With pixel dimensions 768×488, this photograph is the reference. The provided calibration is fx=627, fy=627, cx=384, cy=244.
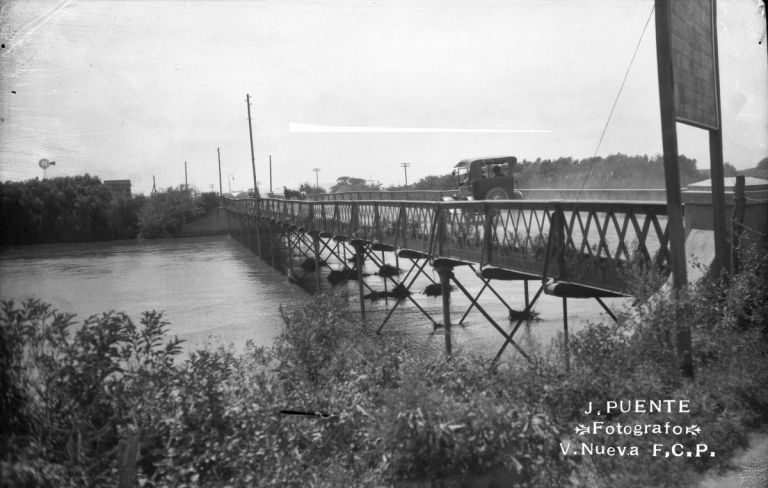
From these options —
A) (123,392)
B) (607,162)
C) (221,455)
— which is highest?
(607,162)

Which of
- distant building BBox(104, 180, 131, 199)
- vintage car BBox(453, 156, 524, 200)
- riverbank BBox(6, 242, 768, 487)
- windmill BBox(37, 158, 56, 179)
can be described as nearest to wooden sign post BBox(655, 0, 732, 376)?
riverbank BBox(6, 242, 768, 487)

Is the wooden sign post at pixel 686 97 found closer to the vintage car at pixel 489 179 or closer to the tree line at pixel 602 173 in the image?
the tree line at pixel 602 173

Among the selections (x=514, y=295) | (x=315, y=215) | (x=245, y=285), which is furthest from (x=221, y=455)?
(x=315, y=215)

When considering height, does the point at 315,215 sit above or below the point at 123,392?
above

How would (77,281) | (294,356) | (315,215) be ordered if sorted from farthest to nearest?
(315,215) → (77,281) → (294,356)

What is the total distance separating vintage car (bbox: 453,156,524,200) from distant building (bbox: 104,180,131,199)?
14777 millimetres

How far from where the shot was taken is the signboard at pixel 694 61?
7.20 meters

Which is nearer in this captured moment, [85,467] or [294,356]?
[85,467]

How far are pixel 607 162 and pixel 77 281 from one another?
20346 mm

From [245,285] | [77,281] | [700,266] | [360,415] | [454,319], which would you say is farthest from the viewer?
[245,285]

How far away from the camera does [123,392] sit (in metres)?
6.37

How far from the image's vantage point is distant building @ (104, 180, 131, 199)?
1419 cm

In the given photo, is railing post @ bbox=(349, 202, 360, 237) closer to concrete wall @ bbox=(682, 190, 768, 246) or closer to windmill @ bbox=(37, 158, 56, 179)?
windmill @ bbox=(37, 158, 56, 179)

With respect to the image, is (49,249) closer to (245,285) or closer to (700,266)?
(700,266)
